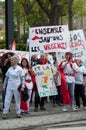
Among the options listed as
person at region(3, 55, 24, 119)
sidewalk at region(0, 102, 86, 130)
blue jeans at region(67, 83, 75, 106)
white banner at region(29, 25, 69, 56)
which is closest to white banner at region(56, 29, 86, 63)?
white banner at region(29, 25, 69, 56)

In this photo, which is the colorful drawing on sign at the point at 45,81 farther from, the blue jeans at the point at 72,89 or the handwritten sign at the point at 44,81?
the blue jeans at the point at 72,89

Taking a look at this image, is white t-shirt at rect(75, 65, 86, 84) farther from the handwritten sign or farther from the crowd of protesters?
the handwritten sign

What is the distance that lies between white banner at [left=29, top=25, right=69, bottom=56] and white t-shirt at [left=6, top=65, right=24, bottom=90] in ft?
A: 5.41

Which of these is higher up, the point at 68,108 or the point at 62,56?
the point at 62,56

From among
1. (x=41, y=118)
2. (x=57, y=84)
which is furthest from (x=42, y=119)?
(x=57, y=84)

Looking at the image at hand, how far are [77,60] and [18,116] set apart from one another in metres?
2.62

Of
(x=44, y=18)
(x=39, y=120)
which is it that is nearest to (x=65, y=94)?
(x=39, y=120)

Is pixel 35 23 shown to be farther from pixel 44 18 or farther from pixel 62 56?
pixel 62 56

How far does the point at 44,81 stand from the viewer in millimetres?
12539

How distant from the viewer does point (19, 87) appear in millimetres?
11297

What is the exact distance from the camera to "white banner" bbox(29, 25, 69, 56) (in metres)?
12.8

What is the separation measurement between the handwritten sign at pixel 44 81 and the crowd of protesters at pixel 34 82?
0.14 meters

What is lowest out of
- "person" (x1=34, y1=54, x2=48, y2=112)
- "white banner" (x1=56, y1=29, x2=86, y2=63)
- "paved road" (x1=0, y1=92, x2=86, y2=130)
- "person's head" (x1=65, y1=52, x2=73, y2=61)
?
"paved road" (x1=0, y1=92, x2=86, y2=130)

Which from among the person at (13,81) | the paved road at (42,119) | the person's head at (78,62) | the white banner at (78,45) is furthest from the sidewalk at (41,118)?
the white banner at (78,45)
